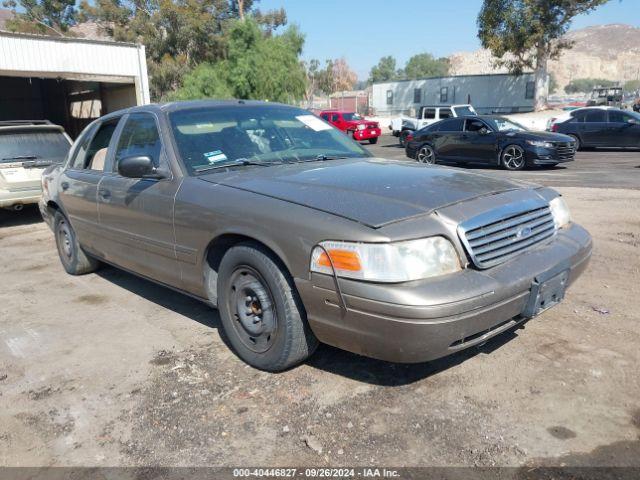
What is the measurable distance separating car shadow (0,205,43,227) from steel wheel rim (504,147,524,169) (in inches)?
408

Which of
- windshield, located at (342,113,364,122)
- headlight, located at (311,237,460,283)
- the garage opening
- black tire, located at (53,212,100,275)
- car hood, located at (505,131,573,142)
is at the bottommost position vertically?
black tire, located at (53,212,100,275)

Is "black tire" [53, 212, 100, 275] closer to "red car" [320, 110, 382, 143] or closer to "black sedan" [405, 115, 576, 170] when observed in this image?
"black sedan" [405, 115, 576, 170]

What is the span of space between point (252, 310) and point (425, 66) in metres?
125

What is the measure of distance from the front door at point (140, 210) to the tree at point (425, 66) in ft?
383

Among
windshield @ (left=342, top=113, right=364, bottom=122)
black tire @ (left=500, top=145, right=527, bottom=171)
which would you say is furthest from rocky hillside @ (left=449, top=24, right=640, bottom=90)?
black tire @ (left=500, top=145, right=527, bottom=171)

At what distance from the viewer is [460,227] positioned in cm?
280

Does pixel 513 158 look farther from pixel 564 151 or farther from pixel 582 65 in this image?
pixel 582 65

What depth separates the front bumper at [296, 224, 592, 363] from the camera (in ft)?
8.52

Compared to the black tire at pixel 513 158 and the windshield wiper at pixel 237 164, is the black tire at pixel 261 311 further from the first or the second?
the black tire at pixel 513 158

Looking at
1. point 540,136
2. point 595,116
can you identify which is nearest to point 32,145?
point 540,136

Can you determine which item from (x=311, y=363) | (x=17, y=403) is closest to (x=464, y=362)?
(x=311, y=363)

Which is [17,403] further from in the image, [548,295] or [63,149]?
[63,149]

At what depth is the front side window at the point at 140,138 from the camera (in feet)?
13.2

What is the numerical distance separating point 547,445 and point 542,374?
69 centimetres
